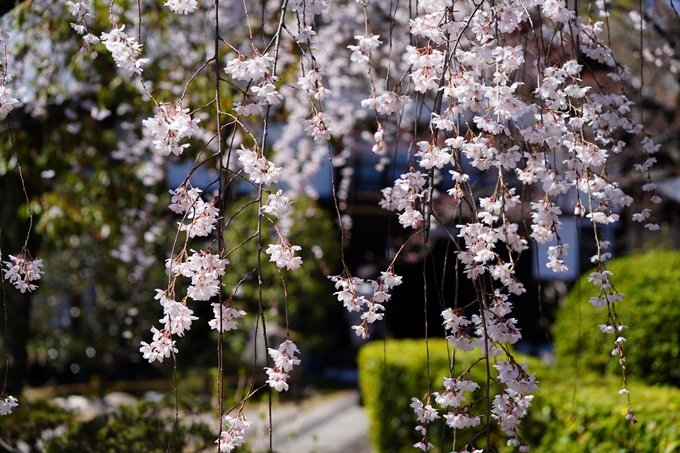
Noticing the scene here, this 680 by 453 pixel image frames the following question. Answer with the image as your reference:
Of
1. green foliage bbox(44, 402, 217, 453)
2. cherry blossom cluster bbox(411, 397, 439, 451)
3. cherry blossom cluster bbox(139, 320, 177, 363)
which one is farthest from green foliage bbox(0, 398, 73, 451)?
cherry blossom cluster bbox(411, 397, 439, 451)

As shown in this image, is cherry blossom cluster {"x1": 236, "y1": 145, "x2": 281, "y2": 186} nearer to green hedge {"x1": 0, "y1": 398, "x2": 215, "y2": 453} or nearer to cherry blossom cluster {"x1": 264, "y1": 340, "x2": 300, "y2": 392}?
cherry blossom cluster {"x1": 264, "y1": 340, "x2": 300, "y2": 392}

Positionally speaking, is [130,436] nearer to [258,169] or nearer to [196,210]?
[196,210]

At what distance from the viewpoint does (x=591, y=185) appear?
1.62 metres

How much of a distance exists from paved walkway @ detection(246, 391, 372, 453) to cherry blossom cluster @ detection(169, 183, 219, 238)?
3609 millimetres

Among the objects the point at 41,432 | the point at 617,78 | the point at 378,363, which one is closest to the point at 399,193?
the point at 617,78

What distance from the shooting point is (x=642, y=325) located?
4395 mm

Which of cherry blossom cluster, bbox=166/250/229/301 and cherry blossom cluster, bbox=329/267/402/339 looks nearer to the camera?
cherry blossom cluster, bbox=166/250/229/301

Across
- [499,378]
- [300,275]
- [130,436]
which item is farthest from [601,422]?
[300,275]

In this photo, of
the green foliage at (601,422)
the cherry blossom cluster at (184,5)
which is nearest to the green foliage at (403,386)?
the green foliage at (601,422)

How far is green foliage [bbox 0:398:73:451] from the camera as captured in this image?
2.94m

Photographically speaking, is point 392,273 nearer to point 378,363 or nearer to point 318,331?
point 378,363

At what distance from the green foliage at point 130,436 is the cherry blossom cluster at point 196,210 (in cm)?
156

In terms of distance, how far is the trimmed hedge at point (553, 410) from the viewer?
303 cm

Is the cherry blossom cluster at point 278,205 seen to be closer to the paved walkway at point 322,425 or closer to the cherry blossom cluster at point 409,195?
the cherry blossom cluster at point 409,195
